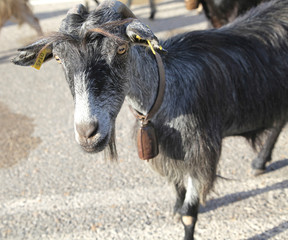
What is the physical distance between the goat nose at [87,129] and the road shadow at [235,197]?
194 cm

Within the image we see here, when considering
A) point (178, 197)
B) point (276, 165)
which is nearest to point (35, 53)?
point (178, 197)

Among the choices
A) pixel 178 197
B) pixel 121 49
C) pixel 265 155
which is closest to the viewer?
pixel 121 49

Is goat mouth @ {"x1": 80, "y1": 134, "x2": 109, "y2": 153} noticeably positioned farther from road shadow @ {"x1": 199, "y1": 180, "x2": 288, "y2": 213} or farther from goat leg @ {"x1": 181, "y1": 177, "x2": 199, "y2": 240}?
road shadow @ {"x1": 199, "y1": 180, "x2": 288, "y2": 213}

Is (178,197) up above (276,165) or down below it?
above

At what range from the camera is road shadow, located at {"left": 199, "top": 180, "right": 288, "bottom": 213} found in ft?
11.3

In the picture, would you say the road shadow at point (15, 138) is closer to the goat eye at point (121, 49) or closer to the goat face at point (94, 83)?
the goat face at point (94, 83)

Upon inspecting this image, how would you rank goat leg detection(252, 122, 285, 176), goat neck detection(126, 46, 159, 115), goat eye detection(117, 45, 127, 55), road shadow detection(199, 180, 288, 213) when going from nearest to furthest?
goat eye detection(117, 45, 127, 55) → goat neck detection(126, 46, 159, 115) → road shadow detection(199, 180, 288, 213) → goat leg detection(252, 122, 285, 176)

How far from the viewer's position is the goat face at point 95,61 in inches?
74.0

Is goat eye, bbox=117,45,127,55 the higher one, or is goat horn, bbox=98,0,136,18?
goat horn, bbox=98,0,136,18

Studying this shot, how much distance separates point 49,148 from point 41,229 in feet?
4.96

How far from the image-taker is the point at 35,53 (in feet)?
7.04

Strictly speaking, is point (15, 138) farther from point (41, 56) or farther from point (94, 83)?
point (94, 83)

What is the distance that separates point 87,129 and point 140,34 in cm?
60

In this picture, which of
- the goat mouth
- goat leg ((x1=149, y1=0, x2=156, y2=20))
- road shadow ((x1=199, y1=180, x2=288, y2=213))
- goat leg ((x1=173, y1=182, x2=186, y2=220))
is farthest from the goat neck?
goat leg ((x1=149, y1=0, x2=156, y2=20))
